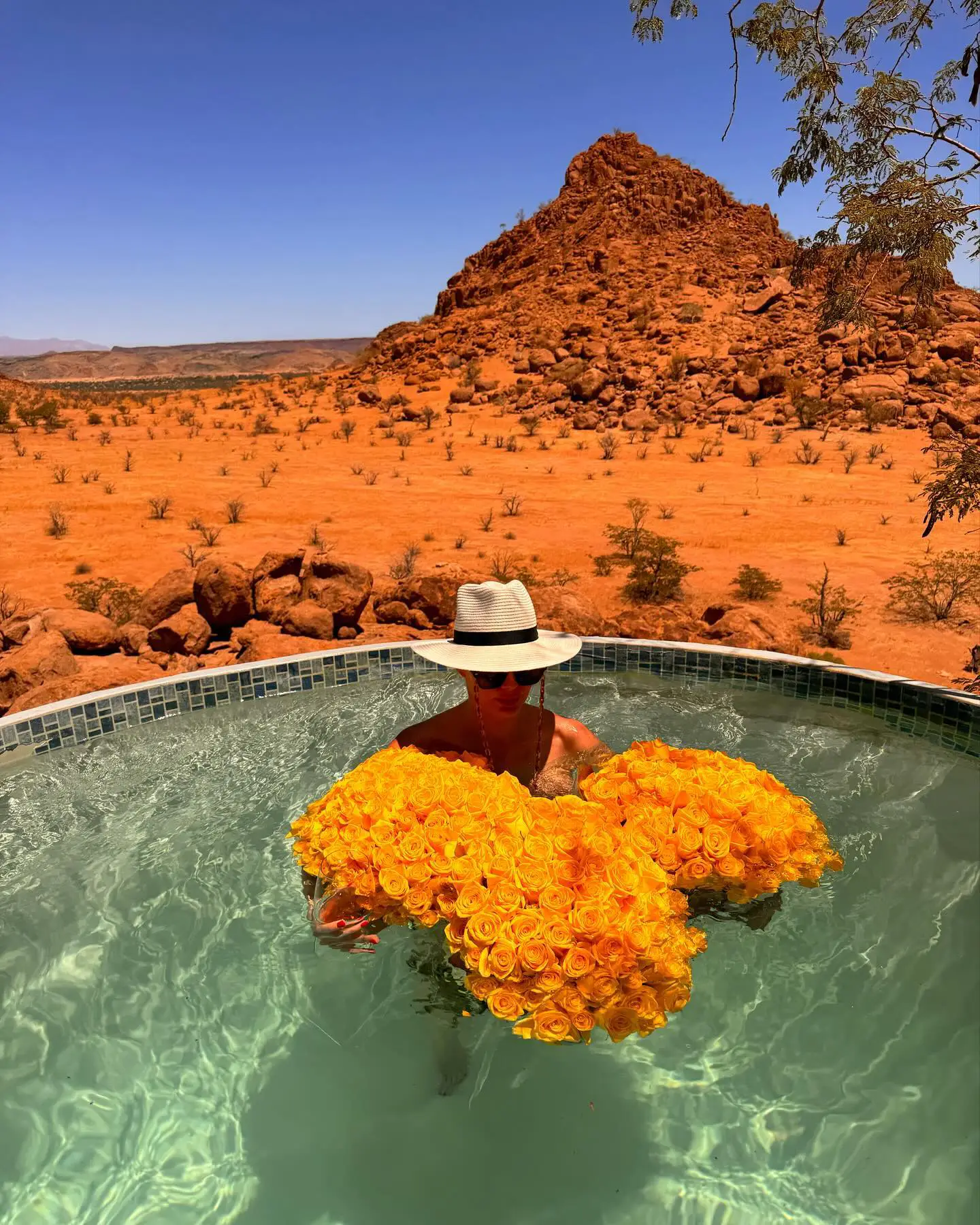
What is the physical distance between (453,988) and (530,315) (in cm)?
3255

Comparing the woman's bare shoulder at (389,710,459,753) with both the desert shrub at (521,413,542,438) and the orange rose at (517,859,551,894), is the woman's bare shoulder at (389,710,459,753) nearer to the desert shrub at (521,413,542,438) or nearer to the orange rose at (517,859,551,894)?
the orange rose at (517,859,551,894)

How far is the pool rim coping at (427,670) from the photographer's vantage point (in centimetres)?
442

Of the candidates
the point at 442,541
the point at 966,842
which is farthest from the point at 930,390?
the point at 966,842

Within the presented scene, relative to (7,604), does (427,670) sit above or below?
above

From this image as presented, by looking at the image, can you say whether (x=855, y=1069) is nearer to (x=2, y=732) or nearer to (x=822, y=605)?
(x=2, y=732)

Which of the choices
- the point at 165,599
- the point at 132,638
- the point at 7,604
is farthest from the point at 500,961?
the point at 7,604

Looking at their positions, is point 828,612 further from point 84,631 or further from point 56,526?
point 56,526

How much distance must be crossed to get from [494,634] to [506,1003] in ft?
3.47

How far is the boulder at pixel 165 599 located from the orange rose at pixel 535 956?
5.80 meters

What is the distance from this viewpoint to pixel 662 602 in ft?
25.8

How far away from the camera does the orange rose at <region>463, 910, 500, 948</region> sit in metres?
1.73

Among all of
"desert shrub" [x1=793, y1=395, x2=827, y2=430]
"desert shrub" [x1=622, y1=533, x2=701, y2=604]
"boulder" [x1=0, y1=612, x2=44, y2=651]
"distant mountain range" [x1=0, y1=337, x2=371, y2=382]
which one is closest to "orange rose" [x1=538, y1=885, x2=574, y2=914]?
"boulder" [x1=0, y1=612, x2=44, y2=651]

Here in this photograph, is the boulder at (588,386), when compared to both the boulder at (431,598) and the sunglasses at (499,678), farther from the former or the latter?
the sunglasses at (499,678)

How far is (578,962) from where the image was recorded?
1.67 metres
